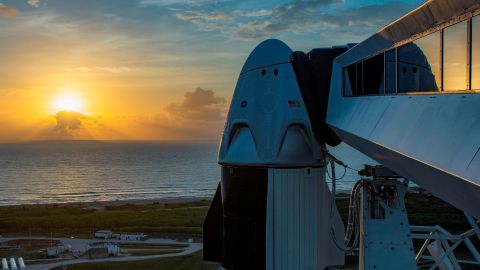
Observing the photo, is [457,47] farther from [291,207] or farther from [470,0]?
[291,207]

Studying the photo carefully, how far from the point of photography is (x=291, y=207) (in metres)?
12.8

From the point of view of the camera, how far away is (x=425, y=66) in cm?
662

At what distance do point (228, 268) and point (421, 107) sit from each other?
8.94 meters

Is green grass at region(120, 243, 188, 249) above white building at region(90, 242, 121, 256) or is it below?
below

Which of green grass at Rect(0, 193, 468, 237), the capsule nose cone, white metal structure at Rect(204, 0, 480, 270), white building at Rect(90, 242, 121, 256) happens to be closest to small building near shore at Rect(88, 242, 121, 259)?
white building at Rect(90, 242, 121, 256)

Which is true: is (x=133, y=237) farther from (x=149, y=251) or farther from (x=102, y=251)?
(x=102, y=251)

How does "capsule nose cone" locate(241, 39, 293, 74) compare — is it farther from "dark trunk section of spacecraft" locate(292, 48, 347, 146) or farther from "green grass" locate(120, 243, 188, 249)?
"green grass" locate(120, 243, 188, 249)

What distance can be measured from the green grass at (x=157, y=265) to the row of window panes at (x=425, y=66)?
25.1 metres

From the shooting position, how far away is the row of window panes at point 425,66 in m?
5.04

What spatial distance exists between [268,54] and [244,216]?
4485mm

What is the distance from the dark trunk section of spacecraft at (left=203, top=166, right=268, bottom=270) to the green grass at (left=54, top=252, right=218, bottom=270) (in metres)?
20.0

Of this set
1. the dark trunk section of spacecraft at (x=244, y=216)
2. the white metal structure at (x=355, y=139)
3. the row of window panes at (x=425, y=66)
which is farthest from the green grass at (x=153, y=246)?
the row of window panes at (x=425, y=66)

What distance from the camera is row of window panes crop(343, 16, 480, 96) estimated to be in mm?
5038

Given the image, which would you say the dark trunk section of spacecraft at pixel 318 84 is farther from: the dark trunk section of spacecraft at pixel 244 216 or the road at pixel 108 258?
the road at pixel 108 258
